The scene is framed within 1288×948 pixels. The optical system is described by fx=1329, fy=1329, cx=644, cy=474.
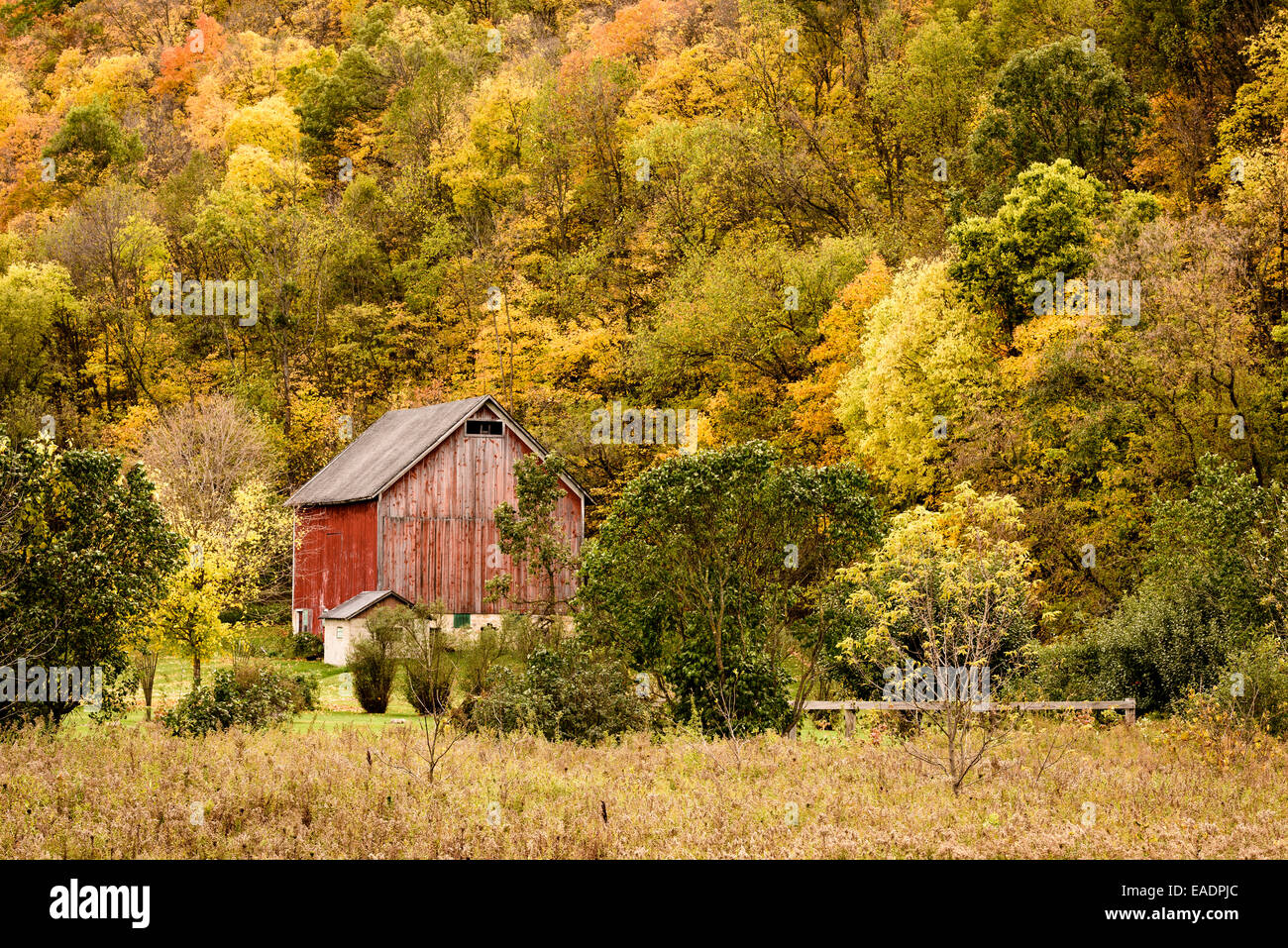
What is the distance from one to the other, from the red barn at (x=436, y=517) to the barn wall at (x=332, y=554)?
5cm

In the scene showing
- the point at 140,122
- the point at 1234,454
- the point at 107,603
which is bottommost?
the point at 107,603

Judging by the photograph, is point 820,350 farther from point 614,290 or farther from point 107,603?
point 107,603

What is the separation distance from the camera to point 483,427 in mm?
47344

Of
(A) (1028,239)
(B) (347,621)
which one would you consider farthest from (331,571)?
(A) (1028,239)

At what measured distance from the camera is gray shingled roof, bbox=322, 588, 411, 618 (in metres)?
43.0

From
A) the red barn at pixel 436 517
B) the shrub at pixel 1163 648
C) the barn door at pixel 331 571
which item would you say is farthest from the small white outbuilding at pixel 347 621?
the shrub at pixel 1163 648

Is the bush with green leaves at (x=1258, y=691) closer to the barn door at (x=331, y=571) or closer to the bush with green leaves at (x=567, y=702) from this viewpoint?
the bush with green leaves at (x=567, y=702)

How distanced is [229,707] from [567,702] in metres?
6.00

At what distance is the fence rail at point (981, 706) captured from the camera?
816 inches

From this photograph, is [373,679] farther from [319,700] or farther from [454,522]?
[454,522]

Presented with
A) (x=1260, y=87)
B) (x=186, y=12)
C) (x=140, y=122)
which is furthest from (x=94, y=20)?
(x=1260, y=87)
